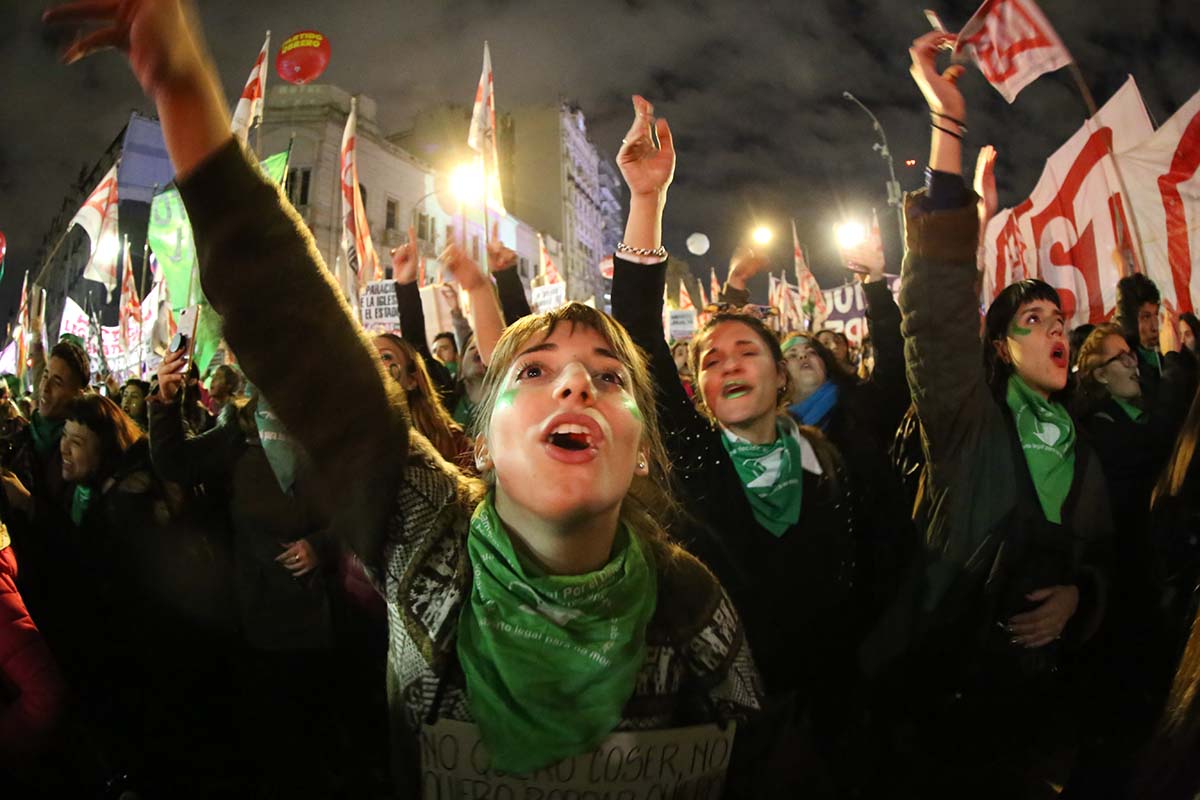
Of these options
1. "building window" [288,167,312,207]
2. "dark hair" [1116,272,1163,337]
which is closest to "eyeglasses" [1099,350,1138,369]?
"dark hair" [1116,272,1163,337]

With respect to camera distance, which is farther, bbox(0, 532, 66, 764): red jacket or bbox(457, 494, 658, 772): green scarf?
bbox(0, 532, 66, 764): red jacket

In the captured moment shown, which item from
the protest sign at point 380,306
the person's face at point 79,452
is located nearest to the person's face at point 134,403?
the person's face at point 79,452

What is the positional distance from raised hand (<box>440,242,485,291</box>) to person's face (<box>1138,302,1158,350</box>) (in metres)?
5.38

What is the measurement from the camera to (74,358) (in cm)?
384

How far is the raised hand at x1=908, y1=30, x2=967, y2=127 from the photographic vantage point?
2254 mm

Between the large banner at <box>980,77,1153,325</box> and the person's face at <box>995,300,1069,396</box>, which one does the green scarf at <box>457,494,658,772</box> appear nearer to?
the person's face at <box>995,300,1069,396</box>

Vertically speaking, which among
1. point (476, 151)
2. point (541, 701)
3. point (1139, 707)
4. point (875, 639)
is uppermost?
point (476, 151)

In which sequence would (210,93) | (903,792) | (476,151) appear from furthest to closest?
(476,151) < (903,792) < (210,93)

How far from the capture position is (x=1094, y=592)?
2531 mm

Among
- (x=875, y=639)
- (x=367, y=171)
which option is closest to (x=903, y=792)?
(x=875, y=639)

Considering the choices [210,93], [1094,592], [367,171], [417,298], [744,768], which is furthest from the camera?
[367,171]

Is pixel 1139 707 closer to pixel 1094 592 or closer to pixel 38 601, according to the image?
pixel 1094 592

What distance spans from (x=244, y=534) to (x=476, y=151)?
7487 mm

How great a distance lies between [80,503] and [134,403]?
3.20m
